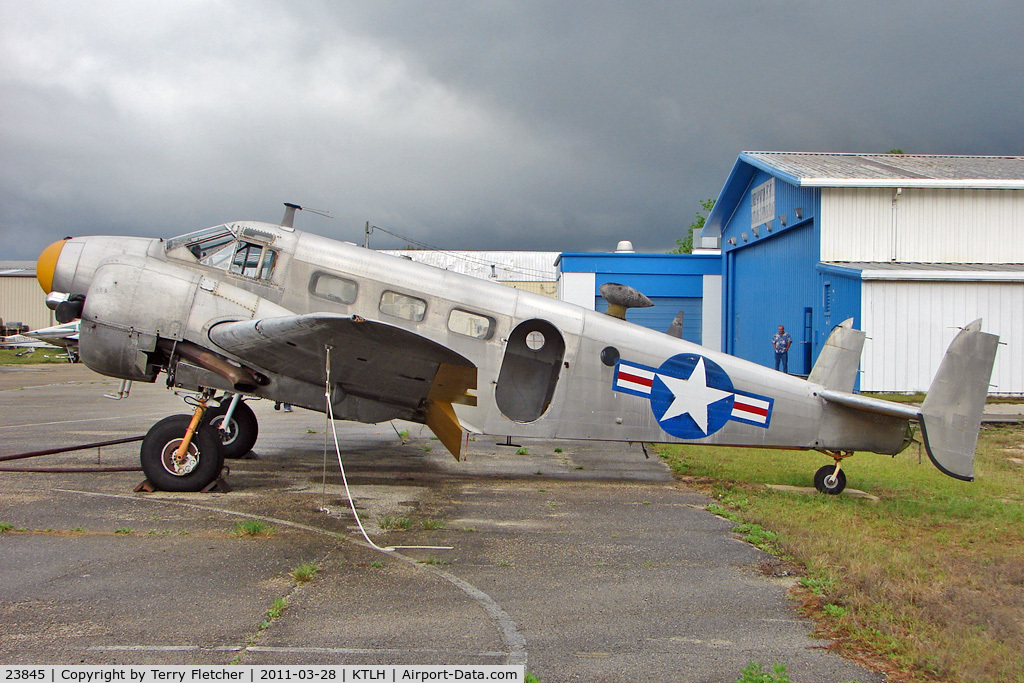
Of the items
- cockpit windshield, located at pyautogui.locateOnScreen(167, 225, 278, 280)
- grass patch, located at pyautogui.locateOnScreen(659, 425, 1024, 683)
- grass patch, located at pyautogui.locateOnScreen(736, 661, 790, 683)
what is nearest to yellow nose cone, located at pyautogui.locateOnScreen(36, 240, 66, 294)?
cockpit windshield, located at pyautogui.locateOnScreen(167, 225, 278, 280)

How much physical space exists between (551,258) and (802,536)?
2303 inches

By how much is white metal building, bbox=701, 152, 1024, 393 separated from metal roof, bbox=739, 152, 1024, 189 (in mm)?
52

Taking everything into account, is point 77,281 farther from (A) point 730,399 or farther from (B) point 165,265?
(A) point 730,399

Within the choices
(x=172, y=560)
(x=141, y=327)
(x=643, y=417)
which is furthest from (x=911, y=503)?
(x=141, y=327)

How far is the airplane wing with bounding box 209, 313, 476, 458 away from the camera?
23.0ft

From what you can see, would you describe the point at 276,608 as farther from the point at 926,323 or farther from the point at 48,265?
the point at 926,323

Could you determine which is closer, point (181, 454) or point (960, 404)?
point (181, 454)

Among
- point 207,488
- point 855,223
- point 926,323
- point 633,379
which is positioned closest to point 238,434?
point 207,488

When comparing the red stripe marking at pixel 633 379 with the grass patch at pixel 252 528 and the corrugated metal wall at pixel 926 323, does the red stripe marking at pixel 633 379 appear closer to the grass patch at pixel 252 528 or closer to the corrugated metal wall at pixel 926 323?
the grass patch at pixel 252 528

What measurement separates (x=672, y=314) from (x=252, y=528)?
3099 cm

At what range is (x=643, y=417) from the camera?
9477 millimetres

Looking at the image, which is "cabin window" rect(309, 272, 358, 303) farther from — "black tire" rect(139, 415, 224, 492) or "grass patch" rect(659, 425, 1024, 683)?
"grass patch" rect(659, 425, 1024, 683)

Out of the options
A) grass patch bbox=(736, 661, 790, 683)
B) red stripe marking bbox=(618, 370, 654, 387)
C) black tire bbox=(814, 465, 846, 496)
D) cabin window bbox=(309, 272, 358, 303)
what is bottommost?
grass patch bbox=(736, 661, 790, 683)

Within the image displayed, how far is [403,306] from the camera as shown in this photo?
898 centimetres
